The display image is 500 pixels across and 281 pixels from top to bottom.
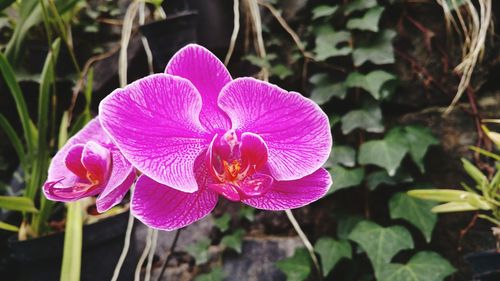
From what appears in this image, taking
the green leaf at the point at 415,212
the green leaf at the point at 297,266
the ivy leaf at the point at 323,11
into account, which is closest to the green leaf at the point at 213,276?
the green leaf at the point at 297,266

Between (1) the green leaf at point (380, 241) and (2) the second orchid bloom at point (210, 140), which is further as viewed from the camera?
(1) the green leaf at point (380, 241)

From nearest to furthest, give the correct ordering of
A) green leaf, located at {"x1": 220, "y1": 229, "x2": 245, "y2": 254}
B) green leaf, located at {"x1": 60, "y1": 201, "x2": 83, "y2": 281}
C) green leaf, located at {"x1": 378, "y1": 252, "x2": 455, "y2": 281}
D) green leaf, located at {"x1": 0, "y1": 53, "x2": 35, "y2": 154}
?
green leaf, located at {"x1": 60, "y1": 201, "x2": 83, "y2": 281}
green leaf, located at {"x1": 0, "y1": 53, "x2": 35, "y2": 154}
green leaf, located at {"x1": 378, "y1": 252, "x2": 455, "y2": 281}
green leaf, located at {"x1": 220, "y1": 229, "x2": 245, "y2": 254}

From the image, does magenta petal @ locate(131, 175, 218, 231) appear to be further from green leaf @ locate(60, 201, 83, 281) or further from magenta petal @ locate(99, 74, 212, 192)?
green leaf @ locate(60, 201, 83, 281)

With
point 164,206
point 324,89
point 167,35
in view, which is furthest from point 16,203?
point 324,89

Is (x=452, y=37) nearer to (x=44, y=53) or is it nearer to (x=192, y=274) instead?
(x=192, y=274)

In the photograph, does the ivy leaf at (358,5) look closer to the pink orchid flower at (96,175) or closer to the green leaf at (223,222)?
the green leaf at (223,222)

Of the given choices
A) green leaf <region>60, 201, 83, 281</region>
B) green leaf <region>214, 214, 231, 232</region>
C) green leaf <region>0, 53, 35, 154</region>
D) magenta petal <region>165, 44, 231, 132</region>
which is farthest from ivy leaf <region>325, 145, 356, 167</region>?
magenta petal <region>165, 44, 231, 132</region>

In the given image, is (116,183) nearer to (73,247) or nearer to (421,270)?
(73,247)
